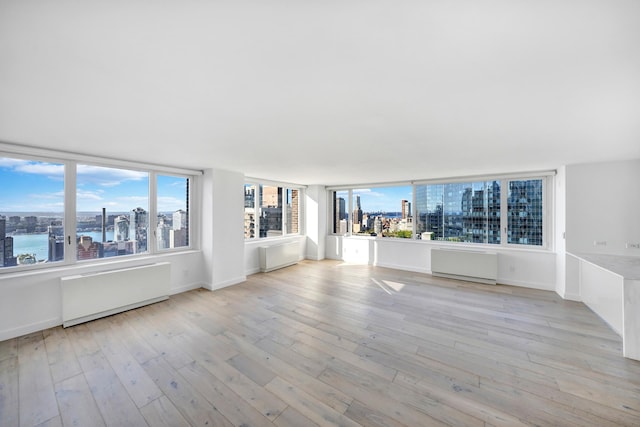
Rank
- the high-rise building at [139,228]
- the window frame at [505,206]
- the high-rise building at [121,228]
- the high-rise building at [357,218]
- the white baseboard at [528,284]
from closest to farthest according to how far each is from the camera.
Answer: the high-rise building at [121,228]
the high-rise building at [139,228]
the white baseboard at [528,284]
the window frame at [505,206]
the high-rise building at [357,218]

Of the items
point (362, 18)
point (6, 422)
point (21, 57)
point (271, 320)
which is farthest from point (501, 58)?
point (6, 422)

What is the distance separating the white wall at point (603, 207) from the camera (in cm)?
375

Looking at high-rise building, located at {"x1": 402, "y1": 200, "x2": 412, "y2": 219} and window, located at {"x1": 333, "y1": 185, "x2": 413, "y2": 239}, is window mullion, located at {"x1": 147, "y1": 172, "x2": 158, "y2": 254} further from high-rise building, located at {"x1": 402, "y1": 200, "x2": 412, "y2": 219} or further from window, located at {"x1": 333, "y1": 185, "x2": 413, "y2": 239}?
high-rise building, located at {"x1": 402, "y1": 200, "x2": 412, "y2": 219}

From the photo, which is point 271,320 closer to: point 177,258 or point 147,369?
point 147,369

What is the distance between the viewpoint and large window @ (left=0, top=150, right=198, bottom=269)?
3209 millimetres

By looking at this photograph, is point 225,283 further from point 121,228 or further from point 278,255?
point 121,228

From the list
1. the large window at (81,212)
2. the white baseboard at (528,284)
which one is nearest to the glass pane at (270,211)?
the large window at (81,212)

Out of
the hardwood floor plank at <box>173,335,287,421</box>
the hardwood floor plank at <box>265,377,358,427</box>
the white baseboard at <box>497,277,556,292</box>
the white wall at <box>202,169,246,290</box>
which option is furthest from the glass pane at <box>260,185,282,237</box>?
the white baseboard at <box>497,277,556,292</box>

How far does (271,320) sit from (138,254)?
2.80 meters

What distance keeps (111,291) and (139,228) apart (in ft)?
3.91

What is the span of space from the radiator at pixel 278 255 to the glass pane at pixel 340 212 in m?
1.61

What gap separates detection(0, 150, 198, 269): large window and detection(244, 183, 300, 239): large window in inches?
67.9

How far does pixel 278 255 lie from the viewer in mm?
6363

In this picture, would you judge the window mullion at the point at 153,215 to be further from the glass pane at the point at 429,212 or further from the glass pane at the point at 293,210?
the glass pane at the point at 429,212
